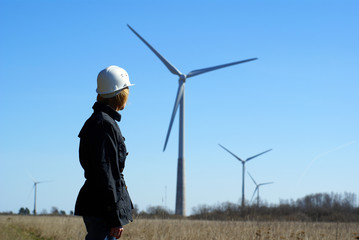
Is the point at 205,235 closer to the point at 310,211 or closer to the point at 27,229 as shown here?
the point at 27,229

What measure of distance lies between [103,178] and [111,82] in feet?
2.89

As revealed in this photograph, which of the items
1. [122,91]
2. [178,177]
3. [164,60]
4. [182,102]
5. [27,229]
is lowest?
[27,229]

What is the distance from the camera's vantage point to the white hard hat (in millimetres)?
4738

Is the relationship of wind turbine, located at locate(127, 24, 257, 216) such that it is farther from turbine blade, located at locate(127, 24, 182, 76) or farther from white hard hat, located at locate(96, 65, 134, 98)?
white hard hat, located at locate(96, 65, 134, 98)

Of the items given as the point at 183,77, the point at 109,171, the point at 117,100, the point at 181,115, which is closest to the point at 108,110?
the point at 117,100

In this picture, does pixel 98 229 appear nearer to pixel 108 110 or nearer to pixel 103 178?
pixel 103 178

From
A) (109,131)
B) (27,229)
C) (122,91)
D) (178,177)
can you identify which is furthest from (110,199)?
(178,177)

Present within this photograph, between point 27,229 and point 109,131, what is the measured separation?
16.7 m

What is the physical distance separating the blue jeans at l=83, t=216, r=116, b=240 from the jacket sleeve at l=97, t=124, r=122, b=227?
0.26 feet

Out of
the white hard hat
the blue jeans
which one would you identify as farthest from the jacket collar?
the blue jeans

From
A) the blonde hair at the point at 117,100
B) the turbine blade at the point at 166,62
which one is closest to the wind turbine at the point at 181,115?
the turbine blade at the point at 166,62

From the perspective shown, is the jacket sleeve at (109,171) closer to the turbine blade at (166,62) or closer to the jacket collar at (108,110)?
the jacket collar at (108,110)

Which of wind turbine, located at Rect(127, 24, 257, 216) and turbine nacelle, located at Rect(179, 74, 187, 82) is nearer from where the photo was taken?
wind turbine, located at Rect(127, 24, 257, 216)

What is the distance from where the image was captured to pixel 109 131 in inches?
177
